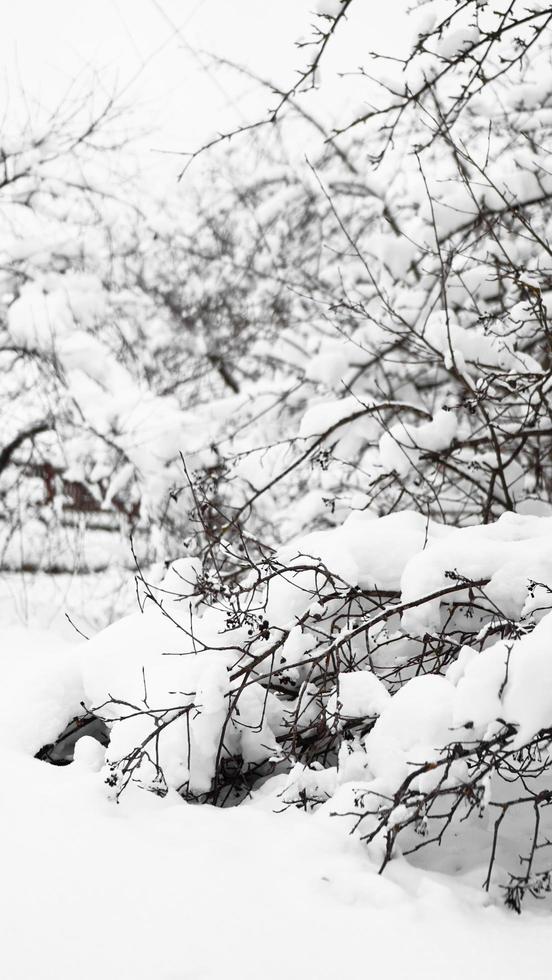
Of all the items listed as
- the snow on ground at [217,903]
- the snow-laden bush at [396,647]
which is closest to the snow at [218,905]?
the snow on ground at [217,903]

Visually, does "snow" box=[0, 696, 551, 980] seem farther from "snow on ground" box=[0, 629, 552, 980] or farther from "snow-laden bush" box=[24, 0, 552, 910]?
"snow-laden bush" box=[24, 0, 552, 910]

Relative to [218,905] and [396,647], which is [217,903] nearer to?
[218,905]

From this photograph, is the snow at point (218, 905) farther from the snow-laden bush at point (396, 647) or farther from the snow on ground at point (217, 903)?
the snow-laden bush at point (396, 647)

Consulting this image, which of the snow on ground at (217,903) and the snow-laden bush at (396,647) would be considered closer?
the snow on ground at (217,903)

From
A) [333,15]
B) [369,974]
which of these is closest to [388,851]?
[369,974]

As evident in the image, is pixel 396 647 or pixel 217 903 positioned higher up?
pixel 396 647

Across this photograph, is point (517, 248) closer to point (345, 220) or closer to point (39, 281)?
point (345, 220)

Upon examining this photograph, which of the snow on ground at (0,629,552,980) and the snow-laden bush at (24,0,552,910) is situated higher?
the snow-laden bush at (24,0,552,910)

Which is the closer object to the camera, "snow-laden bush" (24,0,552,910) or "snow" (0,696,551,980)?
"snow" (0,696,551,980)

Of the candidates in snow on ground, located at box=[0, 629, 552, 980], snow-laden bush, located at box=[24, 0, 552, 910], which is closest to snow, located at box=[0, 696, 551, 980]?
snow on ground, located at box=[0, 629, 552, 980]

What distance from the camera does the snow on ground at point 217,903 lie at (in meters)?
1.55

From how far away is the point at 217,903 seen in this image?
1730 mm

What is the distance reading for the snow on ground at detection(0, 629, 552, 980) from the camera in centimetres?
155

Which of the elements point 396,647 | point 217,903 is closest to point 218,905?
point 217,903
